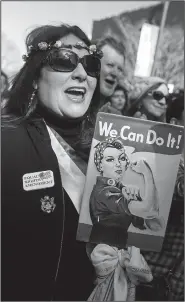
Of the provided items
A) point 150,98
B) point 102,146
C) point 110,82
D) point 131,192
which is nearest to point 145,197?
point 131,192

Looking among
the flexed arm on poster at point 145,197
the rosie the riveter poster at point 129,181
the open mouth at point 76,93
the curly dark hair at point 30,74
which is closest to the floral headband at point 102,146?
the rosie the riveter poster at point 129,181

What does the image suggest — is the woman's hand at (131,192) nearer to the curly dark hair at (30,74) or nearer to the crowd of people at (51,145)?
the crowd of people at (51,145)

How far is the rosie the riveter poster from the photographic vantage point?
230cm

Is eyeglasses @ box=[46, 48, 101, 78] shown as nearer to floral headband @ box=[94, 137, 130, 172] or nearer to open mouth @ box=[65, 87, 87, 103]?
open mouth @ box=[65, 87, 87, 103]

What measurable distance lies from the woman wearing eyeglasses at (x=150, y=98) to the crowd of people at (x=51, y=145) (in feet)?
0.04

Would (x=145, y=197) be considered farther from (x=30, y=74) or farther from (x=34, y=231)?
(x=30, y=74)

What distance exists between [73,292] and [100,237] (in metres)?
0.37

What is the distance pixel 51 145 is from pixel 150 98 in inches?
26.9

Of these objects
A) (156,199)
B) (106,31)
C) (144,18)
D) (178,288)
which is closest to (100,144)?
(156,199)

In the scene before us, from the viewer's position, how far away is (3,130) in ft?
7.23

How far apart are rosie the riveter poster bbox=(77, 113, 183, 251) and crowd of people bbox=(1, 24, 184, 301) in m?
0.08

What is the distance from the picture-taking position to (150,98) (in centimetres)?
243

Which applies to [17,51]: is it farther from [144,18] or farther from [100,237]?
[100,237]

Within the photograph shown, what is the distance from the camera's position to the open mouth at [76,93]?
2227 mm
